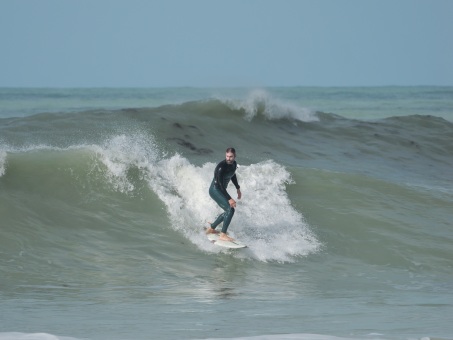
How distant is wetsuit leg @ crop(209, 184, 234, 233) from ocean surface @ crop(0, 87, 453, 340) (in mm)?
398

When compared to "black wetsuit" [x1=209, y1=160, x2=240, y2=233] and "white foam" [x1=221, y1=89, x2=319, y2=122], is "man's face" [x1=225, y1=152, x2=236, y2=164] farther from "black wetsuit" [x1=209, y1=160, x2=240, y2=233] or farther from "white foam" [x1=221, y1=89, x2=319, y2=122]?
"white foam" [x1=221, y1=89, x2=319, y2=122]

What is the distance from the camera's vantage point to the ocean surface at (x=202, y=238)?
9.74 meters

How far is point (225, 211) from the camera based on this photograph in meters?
13.8

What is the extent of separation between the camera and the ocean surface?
9.74 metres

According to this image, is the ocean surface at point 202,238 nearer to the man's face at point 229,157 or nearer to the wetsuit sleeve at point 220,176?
the wetsuit sleeve at point 220,176

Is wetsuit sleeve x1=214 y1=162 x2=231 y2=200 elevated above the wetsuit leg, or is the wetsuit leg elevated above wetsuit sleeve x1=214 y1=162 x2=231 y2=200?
wetsuit sleeve x1=214 y1=162 x2=231 y2=200

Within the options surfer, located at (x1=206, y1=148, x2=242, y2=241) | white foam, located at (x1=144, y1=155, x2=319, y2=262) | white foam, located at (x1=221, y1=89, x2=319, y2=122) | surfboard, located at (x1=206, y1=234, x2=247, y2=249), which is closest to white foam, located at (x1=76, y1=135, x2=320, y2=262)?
white foam, located at (x1=144, y1=155, x2=319, y2=262)

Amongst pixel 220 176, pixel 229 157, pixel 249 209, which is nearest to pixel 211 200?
pixel 249 209

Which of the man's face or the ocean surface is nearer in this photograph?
the ocean surface

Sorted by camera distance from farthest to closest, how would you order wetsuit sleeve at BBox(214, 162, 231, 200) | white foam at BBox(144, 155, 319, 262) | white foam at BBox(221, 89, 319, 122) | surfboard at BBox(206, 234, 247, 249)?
white foam at BBox(221, 89, 319, 122) < white foam at BBox(144, 155, 319, 262) < wetsuit sleeve at BBox(214, 162, 231, 200) < surfboard at BBox(206, 234, 247, 249)

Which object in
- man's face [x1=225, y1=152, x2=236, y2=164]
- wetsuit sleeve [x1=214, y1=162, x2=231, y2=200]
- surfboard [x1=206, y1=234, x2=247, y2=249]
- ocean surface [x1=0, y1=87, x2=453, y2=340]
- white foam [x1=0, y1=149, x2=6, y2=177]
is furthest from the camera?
white foam [x1=0, y1=149, x2=6, y2=177]

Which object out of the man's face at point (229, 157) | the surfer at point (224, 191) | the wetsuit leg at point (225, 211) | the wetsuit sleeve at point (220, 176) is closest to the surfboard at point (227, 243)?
the surfer at point (224, 191)

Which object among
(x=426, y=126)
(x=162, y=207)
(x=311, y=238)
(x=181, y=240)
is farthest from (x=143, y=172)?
(x=426, y=126)

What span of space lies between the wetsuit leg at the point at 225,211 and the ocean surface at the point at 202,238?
0.40 metres
